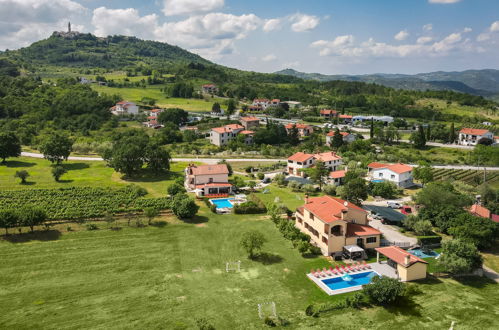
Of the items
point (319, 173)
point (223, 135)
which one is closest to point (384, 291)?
point (319, 173)

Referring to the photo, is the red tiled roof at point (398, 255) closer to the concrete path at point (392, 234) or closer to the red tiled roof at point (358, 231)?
the red tiled roof at point (358, 231)

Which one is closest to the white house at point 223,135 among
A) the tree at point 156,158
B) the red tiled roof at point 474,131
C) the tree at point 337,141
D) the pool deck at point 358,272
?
the tree at point 337,141

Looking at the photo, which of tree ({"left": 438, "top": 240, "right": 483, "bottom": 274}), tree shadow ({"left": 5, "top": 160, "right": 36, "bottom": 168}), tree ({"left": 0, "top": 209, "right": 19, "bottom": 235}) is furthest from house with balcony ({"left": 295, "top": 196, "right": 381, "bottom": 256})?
tree shadow ({"left": 5, "top": 160, "right": 36, "bottom": 168})

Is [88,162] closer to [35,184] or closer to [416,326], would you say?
[35,184]

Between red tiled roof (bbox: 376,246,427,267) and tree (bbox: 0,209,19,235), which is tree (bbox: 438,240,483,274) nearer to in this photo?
red tiled roof (bbox: 376,246,427,267)

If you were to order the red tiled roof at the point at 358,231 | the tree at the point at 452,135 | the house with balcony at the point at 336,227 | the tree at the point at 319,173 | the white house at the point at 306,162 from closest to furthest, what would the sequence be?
the house with balcony at the point at 336,227 < the red tiled roof at the point at 358,231 < the tree at the point at 319,173 < the white house at the point at 306,162 < the tree at the point at 452,135
